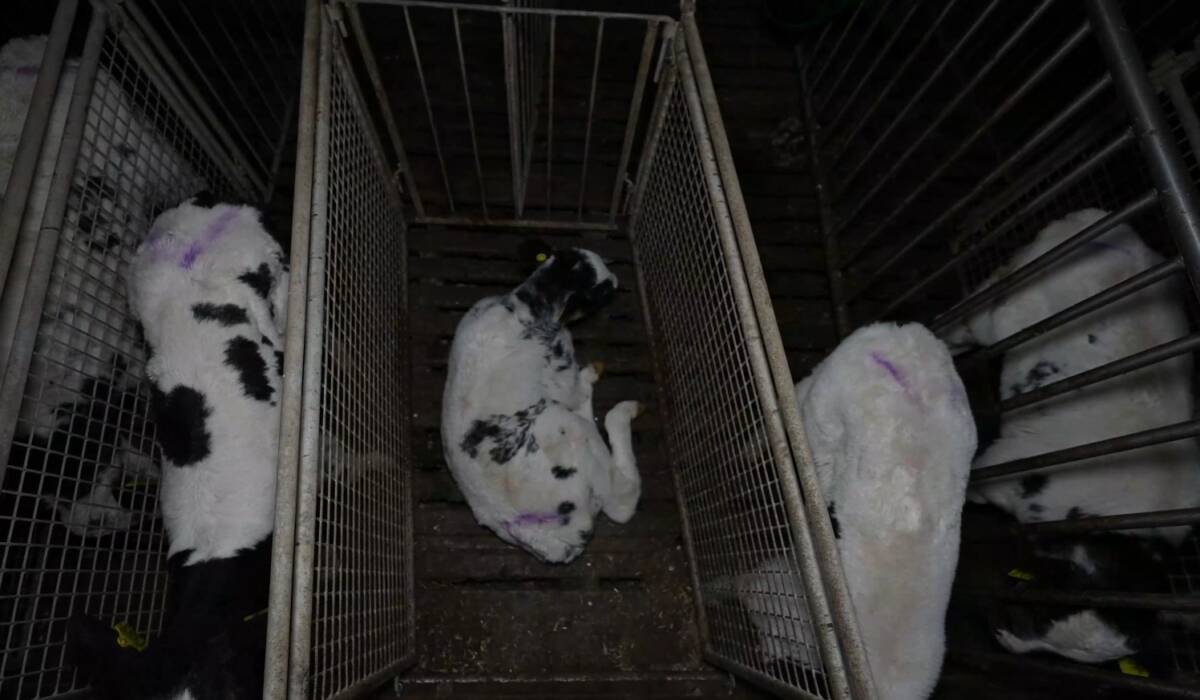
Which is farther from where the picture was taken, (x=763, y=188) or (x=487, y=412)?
(x=763, y=188)

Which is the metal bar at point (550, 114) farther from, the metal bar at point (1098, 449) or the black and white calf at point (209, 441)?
the metal bar at point (1098, 449)

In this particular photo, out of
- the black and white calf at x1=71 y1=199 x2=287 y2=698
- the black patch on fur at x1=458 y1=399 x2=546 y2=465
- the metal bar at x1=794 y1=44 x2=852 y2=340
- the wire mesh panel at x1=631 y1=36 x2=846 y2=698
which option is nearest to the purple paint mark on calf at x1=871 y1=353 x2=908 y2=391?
the wire mesh panel at x1=631 y1=36 x2=846 y2=698

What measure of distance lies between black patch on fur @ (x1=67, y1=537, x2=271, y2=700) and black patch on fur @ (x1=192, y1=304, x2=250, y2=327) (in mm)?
797

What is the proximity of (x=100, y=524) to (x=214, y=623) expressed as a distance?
569 mm

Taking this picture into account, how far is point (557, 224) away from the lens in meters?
3.71

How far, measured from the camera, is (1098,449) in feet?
6.51

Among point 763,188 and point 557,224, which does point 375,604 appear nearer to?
point 557,224

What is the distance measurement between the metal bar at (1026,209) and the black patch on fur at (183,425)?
2.94m

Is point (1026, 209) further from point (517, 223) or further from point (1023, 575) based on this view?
point (517, 223)

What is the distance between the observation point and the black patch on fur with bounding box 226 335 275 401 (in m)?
2.25

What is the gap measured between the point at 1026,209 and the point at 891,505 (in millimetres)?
1302

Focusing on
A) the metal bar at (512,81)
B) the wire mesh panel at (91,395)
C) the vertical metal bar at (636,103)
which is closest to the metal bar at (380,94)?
the metal bar at (512,81)

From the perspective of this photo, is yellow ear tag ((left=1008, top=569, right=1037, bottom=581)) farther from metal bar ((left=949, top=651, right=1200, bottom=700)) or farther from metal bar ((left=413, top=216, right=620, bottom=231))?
metal bar ((left=413, top=216, right=620, bottom=231))

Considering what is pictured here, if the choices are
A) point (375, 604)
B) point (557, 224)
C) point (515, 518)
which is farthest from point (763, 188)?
point (375, 604)
